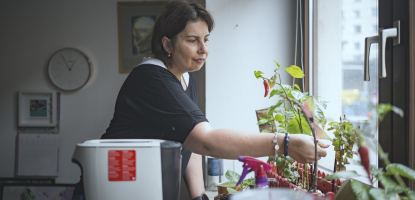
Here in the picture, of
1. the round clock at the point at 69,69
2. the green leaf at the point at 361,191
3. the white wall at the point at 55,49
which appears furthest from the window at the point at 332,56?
the round clock at the point at 69,69

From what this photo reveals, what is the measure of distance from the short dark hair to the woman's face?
2 cm

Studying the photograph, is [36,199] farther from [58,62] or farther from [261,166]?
[261,166]

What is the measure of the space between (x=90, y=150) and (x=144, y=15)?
2.05m

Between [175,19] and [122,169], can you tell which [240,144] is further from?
[175,19]

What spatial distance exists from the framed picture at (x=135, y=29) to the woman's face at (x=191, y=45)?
1486 mm

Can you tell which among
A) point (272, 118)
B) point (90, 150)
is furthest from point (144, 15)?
point (90, 150)

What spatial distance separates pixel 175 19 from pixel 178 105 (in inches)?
14.0

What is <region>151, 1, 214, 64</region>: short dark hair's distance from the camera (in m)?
1.53

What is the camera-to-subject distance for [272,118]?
1.37 m

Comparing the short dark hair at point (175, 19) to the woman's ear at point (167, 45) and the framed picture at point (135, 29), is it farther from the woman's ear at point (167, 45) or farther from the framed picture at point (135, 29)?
the framed picture at point (135, 29)

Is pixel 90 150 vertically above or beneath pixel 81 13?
beneath

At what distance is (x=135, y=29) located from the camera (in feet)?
9.93

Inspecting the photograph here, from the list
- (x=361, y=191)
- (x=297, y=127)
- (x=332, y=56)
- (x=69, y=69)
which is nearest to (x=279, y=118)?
(x=297, y=127)

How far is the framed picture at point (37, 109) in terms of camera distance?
3.11m
